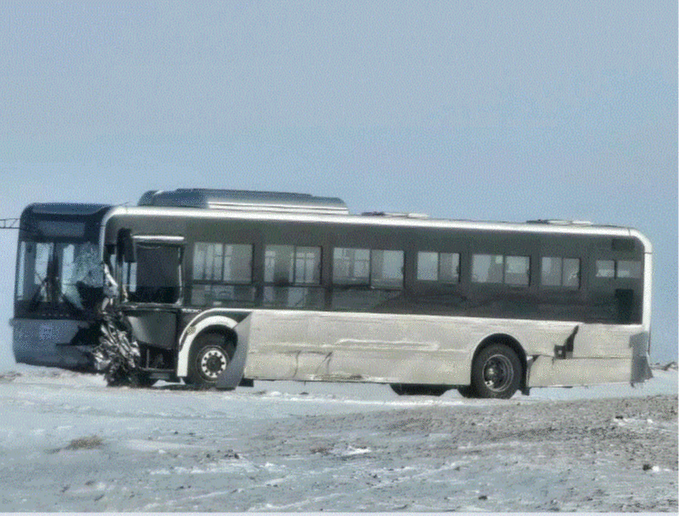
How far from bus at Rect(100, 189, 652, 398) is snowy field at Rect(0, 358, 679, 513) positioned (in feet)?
8.53

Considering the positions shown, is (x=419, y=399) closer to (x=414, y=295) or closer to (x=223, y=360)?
(x=414, y=295)

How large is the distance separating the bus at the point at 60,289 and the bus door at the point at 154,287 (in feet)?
1.69

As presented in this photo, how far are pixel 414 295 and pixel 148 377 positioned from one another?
178 inches

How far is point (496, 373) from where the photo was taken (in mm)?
23719

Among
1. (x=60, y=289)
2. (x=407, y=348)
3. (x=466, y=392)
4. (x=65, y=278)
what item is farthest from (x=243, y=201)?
(x=466, y=392)

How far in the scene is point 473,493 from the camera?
458 inches

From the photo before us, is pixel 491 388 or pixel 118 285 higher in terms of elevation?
pixel 118 285

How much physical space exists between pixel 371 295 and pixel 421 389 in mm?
2230

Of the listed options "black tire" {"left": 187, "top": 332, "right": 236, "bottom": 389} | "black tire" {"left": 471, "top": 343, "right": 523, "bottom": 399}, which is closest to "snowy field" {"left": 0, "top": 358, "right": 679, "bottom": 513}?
"black tire" {"left": 187, "top": 332, "right": 236, "bottom": 389}

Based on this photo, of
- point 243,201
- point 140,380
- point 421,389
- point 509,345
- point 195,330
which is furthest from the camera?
point 421,389

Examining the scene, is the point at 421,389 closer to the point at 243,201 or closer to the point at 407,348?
the point at 407,348

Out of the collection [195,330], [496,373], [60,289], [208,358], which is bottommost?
[496,373]

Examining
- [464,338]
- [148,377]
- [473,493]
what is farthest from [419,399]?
[473,493]

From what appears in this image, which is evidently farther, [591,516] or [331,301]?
[331,301]
